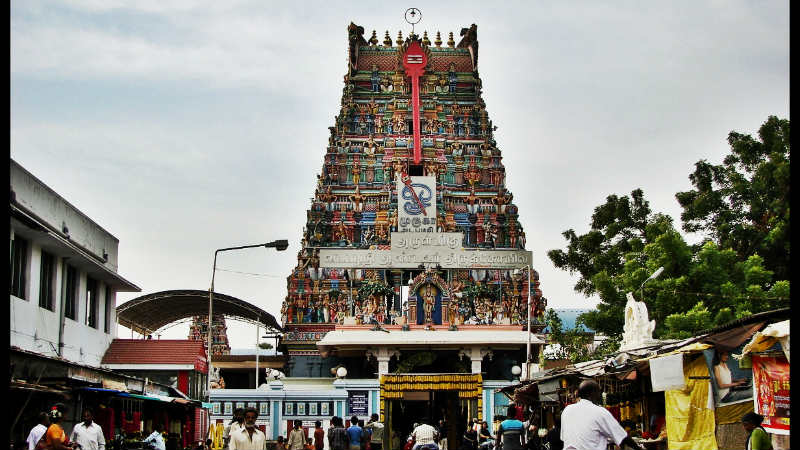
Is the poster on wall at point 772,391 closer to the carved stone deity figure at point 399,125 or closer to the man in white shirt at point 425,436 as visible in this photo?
the man in white shirt at point 425,436

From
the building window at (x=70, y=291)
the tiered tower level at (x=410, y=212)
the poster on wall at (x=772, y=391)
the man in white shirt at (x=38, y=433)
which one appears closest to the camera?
the poster on wall at (x=772, y=391)

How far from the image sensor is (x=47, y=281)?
88.7ft

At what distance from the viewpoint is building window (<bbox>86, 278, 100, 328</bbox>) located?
3170cm

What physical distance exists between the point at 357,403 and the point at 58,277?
16861mm

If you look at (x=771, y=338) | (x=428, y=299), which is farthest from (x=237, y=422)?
(x=428, y=299)

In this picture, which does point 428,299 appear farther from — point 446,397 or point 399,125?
point 399,125

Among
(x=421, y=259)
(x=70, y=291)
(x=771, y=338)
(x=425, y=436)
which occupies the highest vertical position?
(x=421, y=259)

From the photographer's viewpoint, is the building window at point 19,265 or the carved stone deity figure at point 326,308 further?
the carved stone deity figure at point 326,308

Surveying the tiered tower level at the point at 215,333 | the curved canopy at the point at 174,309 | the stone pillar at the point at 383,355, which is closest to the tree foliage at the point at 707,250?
the stone pillar at the point at 383,355

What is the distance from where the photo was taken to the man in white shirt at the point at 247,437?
14594 millimetres

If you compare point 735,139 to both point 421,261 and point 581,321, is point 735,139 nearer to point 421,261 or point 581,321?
point 581,321

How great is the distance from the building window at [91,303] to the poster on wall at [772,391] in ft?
74.9

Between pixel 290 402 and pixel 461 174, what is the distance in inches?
958

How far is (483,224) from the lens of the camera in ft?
191
